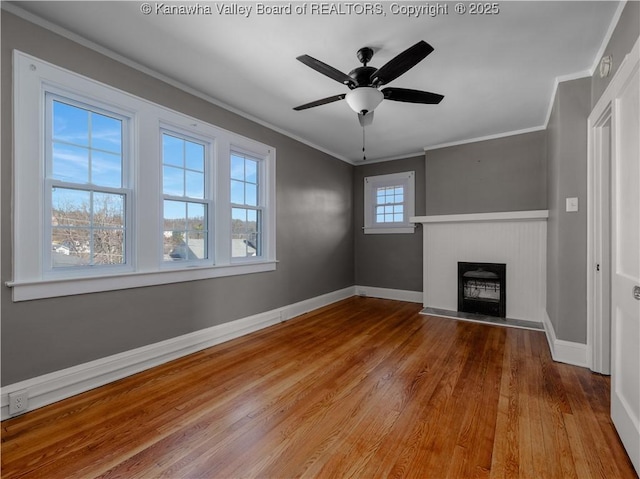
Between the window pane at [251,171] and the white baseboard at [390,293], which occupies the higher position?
the window pane at [251,171]

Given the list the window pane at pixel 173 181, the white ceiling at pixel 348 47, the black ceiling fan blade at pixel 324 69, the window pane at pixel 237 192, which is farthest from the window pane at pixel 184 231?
the black ceiling fan blade at pixel 324 69

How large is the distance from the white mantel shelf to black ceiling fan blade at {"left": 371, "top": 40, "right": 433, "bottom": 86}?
9.55ft

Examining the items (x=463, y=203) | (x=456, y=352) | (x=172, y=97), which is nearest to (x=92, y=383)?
(x=172, y=97)

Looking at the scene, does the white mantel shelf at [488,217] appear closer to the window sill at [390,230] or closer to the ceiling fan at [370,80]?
the window sill at [390,230]

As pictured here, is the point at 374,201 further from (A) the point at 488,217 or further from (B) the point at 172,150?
(B) the point at 172,150

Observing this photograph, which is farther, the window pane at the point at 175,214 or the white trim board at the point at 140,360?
the window pane at the point at 175,214

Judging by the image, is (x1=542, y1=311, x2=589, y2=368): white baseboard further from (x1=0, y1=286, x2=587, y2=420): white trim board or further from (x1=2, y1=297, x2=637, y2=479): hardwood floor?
(x1=2, y1=297, x2=637, y2=479): hardwood floor

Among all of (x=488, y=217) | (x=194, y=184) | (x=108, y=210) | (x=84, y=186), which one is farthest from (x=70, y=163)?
(x=488, y=217)

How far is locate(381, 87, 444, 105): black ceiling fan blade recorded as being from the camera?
2404 mm

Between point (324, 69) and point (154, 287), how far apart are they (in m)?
2.33

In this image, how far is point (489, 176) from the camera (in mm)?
4527

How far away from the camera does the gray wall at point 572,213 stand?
2715 mm

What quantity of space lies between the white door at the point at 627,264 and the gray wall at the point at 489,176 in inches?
103

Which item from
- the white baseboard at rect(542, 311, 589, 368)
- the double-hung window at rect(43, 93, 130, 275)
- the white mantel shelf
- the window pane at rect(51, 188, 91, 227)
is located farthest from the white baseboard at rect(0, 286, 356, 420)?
the white baseboard at rect(542, 311, 589, 368)
